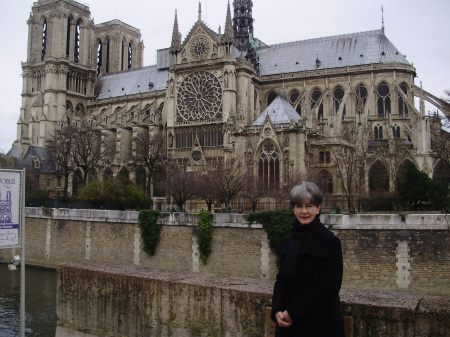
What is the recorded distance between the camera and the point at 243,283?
31.4ft

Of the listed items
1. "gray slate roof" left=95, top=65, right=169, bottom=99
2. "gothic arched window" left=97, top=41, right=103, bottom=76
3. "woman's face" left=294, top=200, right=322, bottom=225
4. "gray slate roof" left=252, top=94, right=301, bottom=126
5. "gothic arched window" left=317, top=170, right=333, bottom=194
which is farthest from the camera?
"gothic arched window" left=97, top=41, right=103, bottom=76

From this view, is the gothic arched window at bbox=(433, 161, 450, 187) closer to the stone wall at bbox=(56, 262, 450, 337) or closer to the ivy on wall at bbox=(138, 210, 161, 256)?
the ivy on wall at bbox=(138, 210, 161, 256)

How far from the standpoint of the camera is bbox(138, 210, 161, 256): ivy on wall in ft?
86.5

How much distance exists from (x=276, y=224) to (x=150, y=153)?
110ft

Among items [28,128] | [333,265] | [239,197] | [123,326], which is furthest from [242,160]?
[28,128]

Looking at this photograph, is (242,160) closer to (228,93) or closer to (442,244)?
(228,93)

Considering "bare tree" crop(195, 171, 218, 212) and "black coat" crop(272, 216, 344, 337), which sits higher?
"bare tree" crop(195, 171, 218, 212)

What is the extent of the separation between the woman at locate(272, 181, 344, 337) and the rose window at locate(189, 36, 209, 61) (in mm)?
51295

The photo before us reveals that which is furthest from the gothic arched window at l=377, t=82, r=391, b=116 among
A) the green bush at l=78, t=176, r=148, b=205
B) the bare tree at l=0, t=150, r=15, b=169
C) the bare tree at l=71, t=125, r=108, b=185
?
the bare tree at l=0, t=150, r=15, b=169

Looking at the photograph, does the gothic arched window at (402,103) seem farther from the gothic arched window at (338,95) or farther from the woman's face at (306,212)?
the woman's face at (306,212)

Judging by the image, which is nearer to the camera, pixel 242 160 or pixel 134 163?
pixel 242 160

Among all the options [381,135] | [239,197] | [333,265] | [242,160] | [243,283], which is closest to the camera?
[333,265]

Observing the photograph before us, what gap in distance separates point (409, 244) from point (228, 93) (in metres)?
34.5

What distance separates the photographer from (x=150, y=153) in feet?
177
